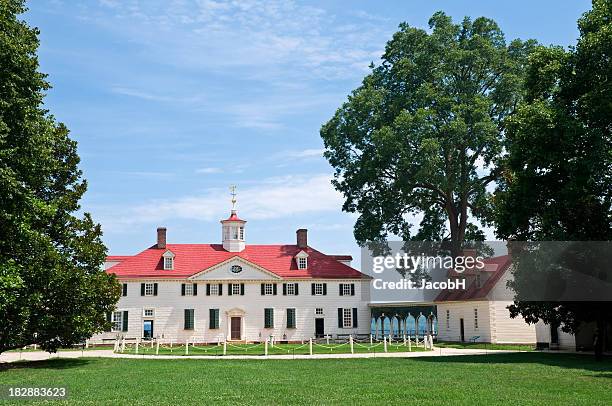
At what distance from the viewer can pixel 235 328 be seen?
57.7m

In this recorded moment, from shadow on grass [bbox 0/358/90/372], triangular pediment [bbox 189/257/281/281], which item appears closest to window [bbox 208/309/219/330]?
triangular pediment [bbox 189/257/281/281]

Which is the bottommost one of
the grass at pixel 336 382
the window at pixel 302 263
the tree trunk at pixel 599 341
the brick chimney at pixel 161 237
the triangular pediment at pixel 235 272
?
the grass at pixel 336 382

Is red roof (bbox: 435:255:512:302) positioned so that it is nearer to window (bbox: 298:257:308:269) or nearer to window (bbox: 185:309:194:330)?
window (bbox: 298:257:308:269)

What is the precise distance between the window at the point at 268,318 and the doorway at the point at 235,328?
2.10 metres

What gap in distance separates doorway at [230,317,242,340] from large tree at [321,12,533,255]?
14504 millimetres

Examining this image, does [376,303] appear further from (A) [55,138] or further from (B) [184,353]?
(A) [55,138]

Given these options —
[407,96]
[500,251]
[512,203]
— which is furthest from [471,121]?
[512,203]

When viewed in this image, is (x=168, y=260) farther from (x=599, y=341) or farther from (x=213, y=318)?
(x=599, y=341)

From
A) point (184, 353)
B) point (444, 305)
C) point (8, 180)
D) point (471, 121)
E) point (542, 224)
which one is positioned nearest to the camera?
point (8, 180)

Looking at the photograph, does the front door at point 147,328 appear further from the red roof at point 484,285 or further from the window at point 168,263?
the red roof at point 484,285

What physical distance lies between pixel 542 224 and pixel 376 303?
99.5 feet

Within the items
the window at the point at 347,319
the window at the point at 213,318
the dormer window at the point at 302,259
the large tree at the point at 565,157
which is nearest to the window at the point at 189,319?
the window at the point at 213,318

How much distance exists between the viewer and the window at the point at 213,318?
2265 inches

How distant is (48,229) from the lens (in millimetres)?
30688
